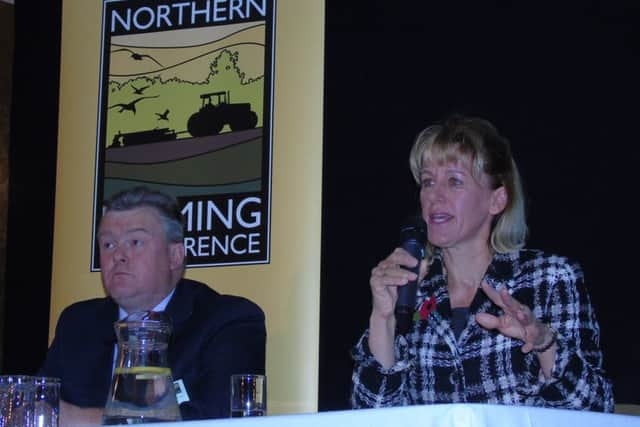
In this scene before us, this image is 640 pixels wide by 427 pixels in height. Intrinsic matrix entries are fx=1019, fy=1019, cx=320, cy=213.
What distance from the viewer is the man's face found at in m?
3.04

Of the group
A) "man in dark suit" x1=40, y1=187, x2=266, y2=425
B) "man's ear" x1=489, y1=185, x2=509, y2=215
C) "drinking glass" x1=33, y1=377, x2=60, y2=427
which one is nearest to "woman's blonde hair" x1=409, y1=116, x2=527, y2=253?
"man's ear" x1=489, y1=185, x2=509, y2=215

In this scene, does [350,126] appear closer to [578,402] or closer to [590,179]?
[590,179]

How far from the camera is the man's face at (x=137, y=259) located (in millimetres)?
3044

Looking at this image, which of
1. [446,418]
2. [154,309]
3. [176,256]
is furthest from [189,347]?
[446,418]

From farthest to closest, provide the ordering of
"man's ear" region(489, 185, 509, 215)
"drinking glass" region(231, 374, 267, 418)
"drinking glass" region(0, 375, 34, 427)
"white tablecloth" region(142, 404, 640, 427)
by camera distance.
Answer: "man's ear" region(489, 185, 509, 215) → "drinking glass" region(231, 374, 267, 418) → "drinking glass" region(0, 375, 34, 427) → "white tablecloth" region(142, 404, 640, 427)

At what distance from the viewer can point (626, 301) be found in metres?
3.06

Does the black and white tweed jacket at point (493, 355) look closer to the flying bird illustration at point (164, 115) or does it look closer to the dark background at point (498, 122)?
the dark background at point (498, 122)

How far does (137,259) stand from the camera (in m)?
3.07

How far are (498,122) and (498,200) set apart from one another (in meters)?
0.61

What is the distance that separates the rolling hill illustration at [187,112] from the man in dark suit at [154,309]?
21.3 inches

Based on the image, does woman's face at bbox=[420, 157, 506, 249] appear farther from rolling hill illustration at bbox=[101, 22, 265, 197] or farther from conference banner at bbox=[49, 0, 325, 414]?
rolling hill illustration at bbox=[101, 22, 265, 197]

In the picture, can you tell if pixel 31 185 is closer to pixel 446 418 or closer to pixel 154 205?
pixel 154 205

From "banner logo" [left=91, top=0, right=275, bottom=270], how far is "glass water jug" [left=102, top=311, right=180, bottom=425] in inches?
80.5

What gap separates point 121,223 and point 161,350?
1.59 m
